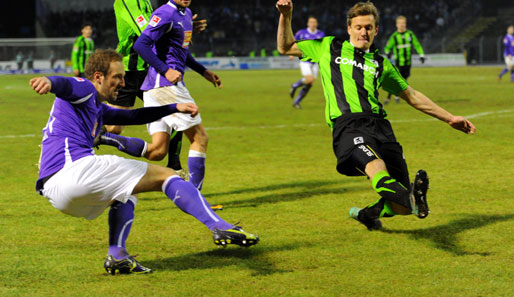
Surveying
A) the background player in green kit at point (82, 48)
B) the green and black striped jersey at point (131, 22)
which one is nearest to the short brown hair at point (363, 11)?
the green and black striped jersey at point (131, 22)

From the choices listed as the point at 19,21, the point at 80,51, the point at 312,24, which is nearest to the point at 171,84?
the point at 312,24

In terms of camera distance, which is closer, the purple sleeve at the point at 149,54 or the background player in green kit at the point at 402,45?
the purple sleeve at the point at 149,54

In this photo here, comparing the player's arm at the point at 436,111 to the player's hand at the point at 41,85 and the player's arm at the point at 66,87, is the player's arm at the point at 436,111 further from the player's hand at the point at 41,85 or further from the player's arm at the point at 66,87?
the player's hand at the point at 41,85

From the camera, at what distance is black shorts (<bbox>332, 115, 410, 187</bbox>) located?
5.26m

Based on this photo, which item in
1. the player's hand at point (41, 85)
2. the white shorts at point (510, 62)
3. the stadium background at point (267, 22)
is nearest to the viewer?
the player's hand at point (41, 85)

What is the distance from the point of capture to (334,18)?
182 feet

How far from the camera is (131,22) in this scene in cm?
796

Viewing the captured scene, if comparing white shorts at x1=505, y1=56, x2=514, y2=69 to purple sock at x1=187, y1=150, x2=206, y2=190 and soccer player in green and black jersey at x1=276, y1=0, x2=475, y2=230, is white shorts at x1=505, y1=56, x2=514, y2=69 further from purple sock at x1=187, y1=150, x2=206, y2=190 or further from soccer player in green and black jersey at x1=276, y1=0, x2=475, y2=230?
soccer player in green and black jersey at x1=276, y1=0, x2=475, y2=230

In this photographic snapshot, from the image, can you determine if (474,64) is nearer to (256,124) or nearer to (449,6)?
(449,6)

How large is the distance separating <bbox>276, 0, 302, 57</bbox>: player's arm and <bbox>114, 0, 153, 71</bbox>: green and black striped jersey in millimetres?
2452

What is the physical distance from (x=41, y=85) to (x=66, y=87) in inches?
10.7

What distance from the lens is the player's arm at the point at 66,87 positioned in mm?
4012

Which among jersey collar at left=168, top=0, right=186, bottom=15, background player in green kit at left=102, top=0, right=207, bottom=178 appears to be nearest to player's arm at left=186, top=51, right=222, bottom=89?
background player in green kit at left=102, top=0, right=207, bottom=178

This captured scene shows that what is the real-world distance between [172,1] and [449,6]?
5434cm
